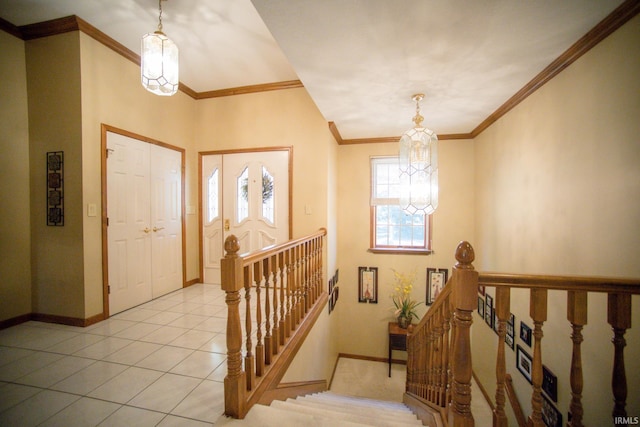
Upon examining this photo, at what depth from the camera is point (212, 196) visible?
3697 millimetres

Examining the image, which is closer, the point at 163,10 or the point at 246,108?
the point at 163,10

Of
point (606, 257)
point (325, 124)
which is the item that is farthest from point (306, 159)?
point (606, 257)

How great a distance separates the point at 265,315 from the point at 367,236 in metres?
2.64

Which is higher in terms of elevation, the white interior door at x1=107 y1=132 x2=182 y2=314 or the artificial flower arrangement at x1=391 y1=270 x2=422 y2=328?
the white interior door at x1=107 y1=132 x2=182 y2=314

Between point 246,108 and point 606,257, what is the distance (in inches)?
154

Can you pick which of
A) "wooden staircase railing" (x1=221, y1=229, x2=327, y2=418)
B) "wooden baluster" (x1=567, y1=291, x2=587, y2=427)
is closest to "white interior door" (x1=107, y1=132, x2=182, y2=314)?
"wooden staircase railing" (x1=221, y1=229, x2=327, y2=418)

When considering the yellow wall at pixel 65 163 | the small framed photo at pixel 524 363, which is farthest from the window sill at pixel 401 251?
the yellow wall at pixel 65 163

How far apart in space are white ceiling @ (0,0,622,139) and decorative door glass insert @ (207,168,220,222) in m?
1.32

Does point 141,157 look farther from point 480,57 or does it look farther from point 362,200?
point 480,57

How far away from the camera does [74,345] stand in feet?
6.49

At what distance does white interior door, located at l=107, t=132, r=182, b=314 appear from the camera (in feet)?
8.49

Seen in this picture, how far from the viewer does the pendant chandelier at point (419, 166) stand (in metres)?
2.49

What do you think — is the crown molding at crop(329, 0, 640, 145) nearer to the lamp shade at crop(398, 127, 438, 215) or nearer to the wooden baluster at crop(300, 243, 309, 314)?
the lamp shade at crop(398, 127, 438, 215)

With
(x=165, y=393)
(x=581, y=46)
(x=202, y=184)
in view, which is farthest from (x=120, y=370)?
(x=581, y=46)
